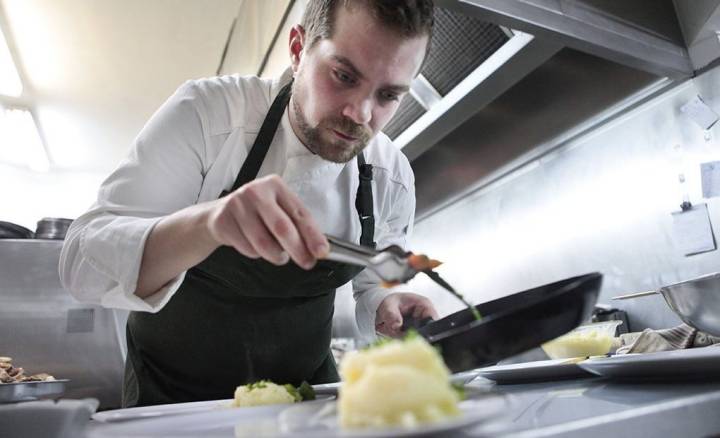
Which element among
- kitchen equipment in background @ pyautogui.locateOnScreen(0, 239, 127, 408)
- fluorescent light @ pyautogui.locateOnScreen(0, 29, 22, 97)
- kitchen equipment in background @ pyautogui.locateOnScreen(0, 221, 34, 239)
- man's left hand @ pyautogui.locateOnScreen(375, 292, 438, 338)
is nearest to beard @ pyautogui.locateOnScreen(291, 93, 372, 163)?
man's left hand @ pyautogui.locateOnScreen(375, 292, 438, 338)

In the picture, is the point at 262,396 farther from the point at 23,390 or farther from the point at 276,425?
the point at 23,390

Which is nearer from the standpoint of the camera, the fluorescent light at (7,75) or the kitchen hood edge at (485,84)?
the kitchen hood edge at (485,84)

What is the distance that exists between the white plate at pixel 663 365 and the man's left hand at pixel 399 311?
0.56 meters

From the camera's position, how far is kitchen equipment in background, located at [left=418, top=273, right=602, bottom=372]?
55 cm

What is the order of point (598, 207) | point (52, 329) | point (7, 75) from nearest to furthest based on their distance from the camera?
point (598, 207) → point (52, 329) → point (7, 75)

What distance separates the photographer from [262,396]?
726mm

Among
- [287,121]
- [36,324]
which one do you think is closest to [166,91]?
[36,324]

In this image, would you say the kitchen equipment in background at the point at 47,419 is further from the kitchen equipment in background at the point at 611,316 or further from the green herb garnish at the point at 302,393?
the kitchen equipment in background at the point at 611,316

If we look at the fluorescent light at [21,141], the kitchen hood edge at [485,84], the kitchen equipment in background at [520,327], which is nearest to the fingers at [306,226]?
the kitchen equipment in background at [520,327]

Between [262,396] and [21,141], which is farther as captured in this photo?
[21,141]

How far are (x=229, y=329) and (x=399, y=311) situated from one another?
0.44m

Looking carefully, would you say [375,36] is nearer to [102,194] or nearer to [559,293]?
[102,194]

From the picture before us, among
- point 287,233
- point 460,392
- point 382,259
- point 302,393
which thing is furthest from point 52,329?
point 460,392

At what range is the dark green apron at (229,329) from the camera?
4.41 ft
